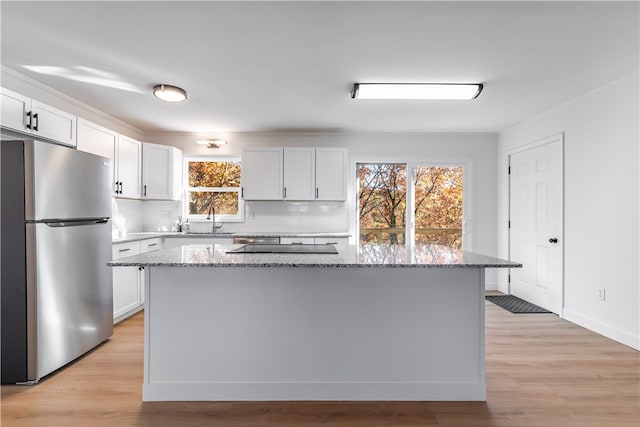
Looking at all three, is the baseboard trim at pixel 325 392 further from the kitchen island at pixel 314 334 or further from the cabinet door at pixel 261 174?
the cabinet door at pixel 261 174

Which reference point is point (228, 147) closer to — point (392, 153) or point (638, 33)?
point (392, 153)

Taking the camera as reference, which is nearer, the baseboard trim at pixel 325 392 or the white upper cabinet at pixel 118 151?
the baseboard trim at pixel 325 392

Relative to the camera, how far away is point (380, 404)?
2.11m

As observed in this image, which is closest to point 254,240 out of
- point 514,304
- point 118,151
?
point 118,151

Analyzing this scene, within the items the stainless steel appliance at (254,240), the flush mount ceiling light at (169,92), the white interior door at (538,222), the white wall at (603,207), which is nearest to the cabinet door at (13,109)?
the flush mount ceiling light at (169,92)

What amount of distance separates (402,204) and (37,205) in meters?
4.20

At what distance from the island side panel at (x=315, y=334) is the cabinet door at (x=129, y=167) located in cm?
239

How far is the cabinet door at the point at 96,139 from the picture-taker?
330cm

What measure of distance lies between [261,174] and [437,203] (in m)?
2.59

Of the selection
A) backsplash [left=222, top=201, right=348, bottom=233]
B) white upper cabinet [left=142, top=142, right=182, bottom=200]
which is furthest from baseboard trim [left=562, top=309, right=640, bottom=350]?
white upper cabinet [left=142, top=142, right=182, bottom=200]

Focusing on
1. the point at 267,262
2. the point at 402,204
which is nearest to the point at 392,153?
the point at 402,204

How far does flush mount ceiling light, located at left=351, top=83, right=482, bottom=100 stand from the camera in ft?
10.3

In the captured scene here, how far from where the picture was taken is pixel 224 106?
3828mm

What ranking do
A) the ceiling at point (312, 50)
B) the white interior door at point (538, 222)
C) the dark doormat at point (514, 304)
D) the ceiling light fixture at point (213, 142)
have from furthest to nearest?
the ceiling light fixture at point (213, 142) < the dark doormat at point (514, 304) < the white interior door at point (538, 222) < the ceiling at point (312, 50)
